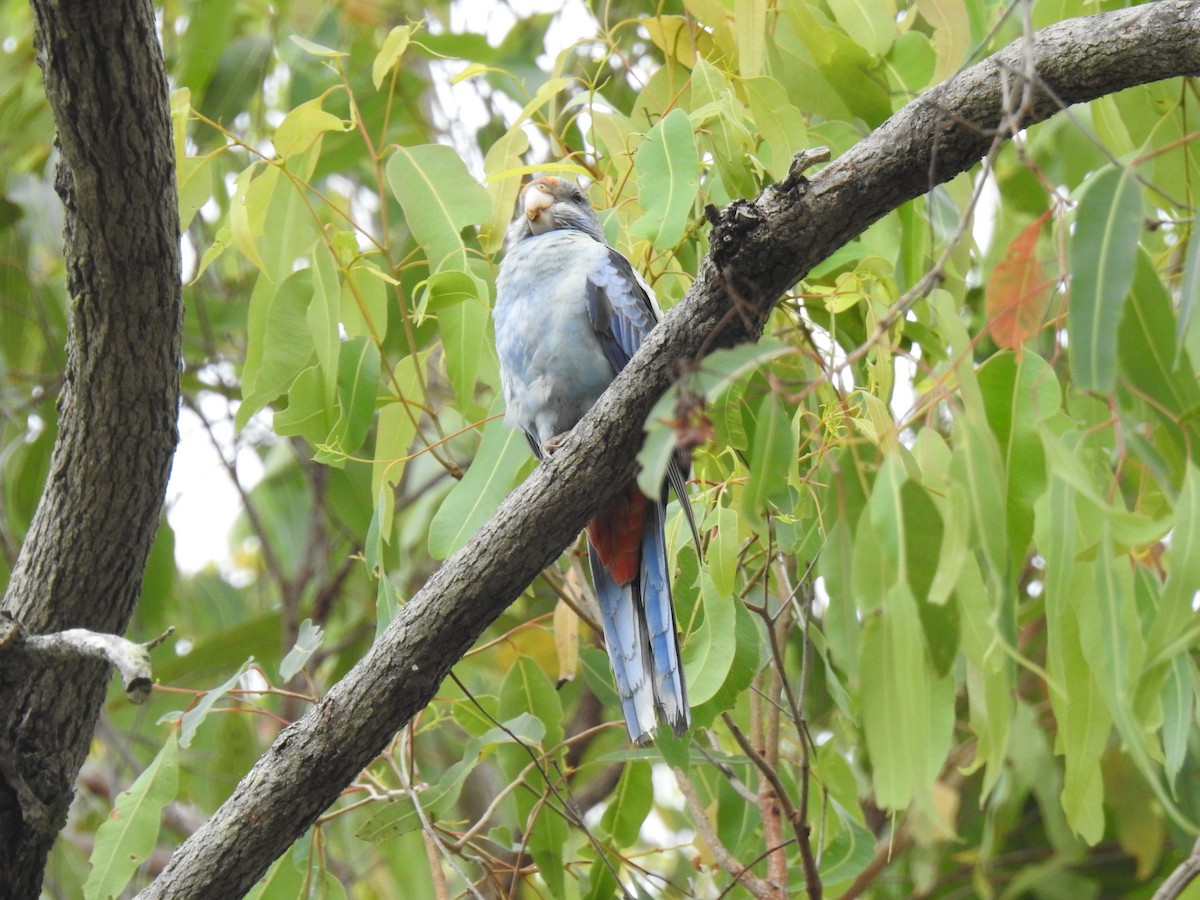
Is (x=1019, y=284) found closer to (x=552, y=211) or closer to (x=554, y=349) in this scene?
(x=554, y=349)

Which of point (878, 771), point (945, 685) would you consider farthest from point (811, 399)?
point (878, 771)

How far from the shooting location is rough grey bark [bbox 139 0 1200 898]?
176cm

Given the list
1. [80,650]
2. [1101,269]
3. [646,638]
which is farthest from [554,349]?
[1101,269]

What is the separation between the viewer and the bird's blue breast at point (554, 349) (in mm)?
2877

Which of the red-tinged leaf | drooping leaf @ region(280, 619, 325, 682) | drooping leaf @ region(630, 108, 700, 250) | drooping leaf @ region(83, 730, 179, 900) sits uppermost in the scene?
drooping leaf @ region(630, 108, 700, 250)

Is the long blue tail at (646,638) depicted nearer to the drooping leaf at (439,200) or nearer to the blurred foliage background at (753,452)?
the blurred foliage background at (753,452)

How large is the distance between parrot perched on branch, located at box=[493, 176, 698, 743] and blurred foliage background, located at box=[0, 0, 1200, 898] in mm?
86

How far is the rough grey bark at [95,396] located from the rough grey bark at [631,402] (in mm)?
455

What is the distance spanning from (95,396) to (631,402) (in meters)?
1.09

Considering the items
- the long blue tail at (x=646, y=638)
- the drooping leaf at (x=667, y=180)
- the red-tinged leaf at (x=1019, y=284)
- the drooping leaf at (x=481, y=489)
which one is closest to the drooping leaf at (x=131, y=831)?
the drooping leaf at (x=481, y=489)

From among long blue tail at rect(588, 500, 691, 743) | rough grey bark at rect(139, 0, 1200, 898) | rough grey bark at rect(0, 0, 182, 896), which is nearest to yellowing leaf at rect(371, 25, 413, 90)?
rough grey bark at rect(0, 0, 182, 896)

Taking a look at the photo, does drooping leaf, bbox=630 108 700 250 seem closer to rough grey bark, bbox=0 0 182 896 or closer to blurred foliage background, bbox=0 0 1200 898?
blurred foliage background, bbox=0 0 1200 898

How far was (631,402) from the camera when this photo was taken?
198 centimetres

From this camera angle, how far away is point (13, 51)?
430cm
